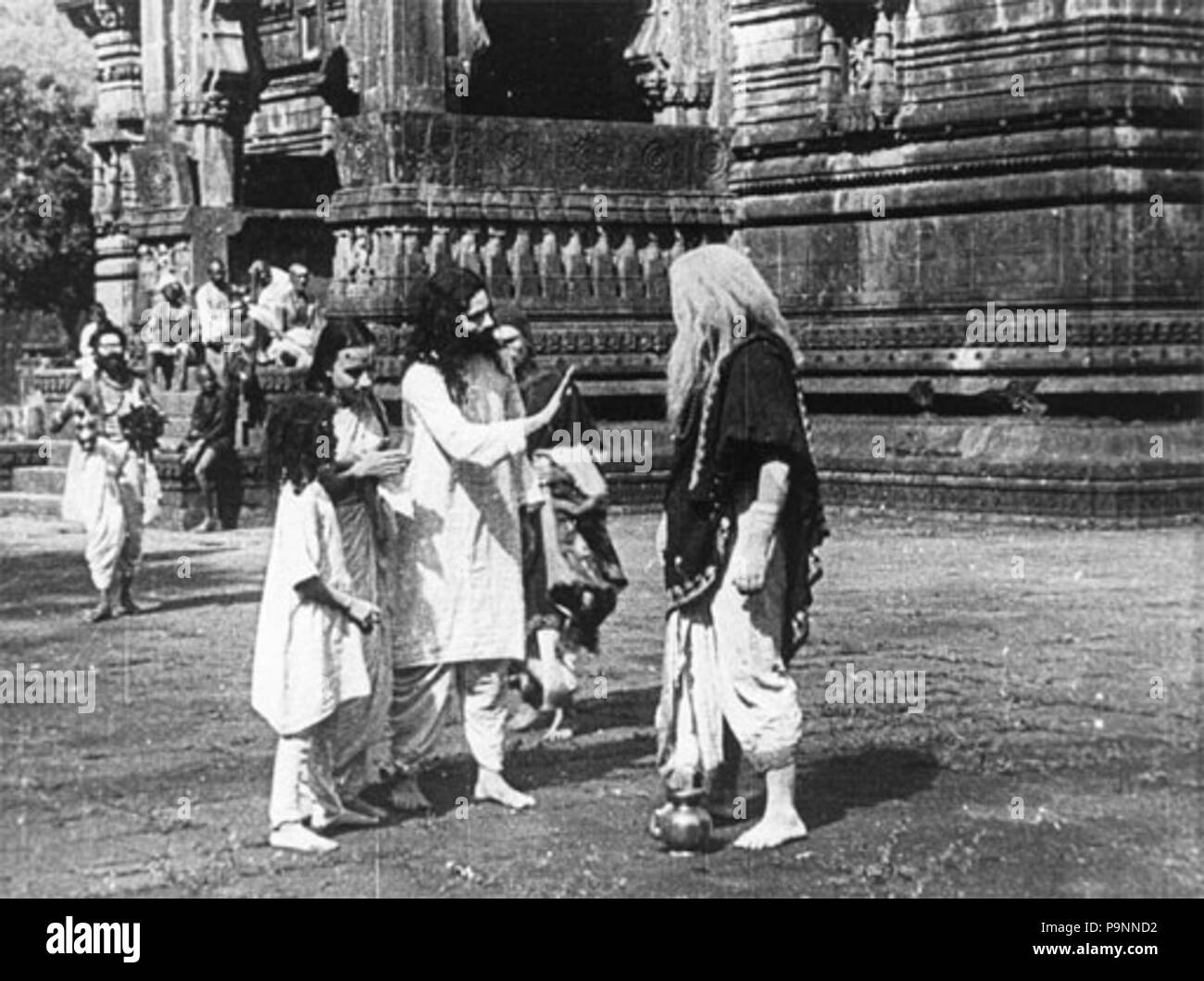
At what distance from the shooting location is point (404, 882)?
7609mm

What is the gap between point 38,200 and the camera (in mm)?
52688

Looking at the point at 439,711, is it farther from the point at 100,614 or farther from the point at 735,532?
the point at 100,614

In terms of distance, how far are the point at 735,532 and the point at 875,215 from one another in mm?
12712

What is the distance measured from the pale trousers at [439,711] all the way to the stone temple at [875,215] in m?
9.39

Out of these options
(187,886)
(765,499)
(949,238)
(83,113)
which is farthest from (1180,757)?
(83,113)

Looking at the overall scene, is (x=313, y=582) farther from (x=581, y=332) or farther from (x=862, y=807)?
(x=581, y=332)

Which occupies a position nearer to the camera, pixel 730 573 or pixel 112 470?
pixel 730 573

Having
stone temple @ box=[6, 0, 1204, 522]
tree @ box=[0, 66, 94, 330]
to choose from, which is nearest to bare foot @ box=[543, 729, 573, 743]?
stone temple @ box=[6, 0, 1204, 522]

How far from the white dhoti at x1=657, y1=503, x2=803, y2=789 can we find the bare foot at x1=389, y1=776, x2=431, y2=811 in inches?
36.8

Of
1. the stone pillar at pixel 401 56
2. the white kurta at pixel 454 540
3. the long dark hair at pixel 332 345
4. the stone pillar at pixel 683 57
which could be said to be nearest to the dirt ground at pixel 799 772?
the white kurta at pixel 454 540

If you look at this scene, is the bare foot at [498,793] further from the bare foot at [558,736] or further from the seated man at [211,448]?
the seated man at [211,448]

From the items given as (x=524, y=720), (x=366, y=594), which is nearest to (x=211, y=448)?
(x=524, y=720)

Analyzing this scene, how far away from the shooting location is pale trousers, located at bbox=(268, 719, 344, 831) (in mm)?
8172

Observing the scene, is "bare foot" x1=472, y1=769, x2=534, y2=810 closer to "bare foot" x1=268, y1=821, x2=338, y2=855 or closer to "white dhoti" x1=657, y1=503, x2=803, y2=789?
"white dhoti" x1=657, y1=503, x2=803, y2=789
